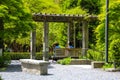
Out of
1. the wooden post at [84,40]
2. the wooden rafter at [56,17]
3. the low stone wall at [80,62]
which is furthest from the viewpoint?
the wooden post at [84,40]

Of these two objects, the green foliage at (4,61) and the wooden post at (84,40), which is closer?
the green foliage at (4,61)

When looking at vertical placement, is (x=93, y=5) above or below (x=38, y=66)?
above

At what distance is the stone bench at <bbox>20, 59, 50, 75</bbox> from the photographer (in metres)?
20.8

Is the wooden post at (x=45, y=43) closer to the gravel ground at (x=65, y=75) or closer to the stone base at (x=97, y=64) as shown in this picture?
the stone base at (x=97, y=64)

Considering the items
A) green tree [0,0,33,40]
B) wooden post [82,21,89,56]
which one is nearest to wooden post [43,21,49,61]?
wooden post [82,21,89,56]

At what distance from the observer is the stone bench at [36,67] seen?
20.8 metres

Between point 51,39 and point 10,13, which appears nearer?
point 10,13

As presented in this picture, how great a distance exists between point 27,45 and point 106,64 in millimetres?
25208

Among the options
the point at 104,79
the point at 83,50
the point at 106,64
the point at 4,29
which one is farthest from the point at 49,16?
the point at 104,79

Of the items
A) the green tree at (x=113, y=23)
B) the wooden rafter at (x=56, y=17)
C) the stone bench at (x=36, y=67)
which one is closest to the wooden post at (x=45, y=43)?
the wooden rafter at (x=56, y=17)

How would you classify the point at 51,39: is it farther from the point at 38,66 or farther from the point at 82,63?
the point at 38,66

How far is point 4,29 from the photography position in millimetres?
27250

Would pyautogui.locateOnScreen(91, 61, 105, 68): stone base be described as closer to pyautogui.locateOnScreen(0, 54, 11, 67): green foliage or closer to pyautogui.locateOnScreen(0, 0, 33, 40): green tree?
pyautogui.locateOnScreen(0, 0, 33, 40): green tree

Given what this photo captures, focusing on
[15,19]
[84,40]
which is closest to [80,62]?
[84,40]
